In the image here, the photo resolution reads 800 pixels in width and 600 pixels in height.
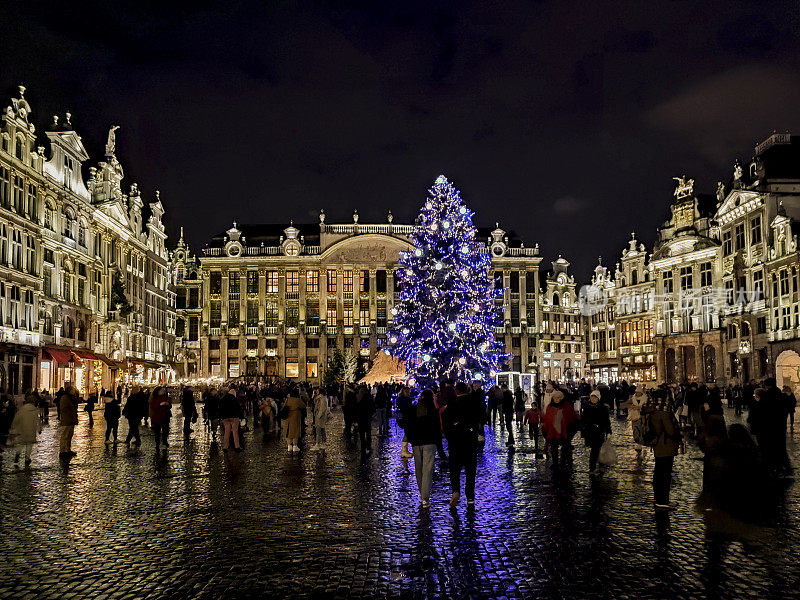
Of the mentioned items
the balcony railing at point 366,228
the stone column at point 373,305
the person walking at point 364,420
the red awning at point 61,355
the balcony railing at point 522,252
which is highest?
the balcony railing at point 366,228

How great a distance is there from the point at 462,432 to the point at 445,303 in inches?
994

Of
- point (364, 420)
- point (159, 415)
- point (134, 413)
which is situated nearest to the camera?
point (364, 420)

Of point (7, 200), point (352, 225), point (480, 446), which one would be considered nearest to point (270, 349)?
point (352, 225)

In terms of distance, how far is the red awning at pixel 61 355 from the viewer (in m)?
42.5

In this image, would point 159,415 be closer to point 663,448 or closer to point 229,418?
point 229,418

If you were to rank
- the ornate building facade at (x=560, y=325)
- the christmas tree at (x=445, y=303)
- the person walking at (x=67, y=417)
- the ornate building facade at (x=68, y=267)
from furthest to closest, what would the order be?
the ornate building facade at (x=560, y=325)
the ornate building facade at (x=68, y=267)
the christmas tree at (x=445, y=303)
the person walking at (x=67, y=417)

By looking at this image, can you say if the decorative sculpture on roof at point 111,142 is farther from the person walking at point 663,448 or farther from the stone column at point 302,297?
the person walking at point 663,448

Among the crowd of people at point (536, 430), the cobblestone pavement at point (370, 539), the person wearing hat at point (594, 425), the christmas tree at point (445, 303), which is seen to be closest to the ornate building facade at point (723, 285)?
the christmas tree at point (445, 303)

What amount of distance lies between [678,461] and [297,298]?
70.9 meters

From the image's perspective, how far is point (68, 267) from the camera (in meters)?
46.8

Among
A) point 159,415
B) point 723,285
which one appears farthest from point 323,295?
point 159,415

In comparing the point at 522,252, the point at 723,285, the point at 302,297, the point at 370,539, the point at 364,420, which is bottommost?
the point at 370,539

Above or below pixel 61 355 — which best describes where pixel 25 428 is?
below

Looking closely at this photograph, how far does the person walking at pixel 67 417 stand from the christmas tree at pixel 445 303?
19.9m
